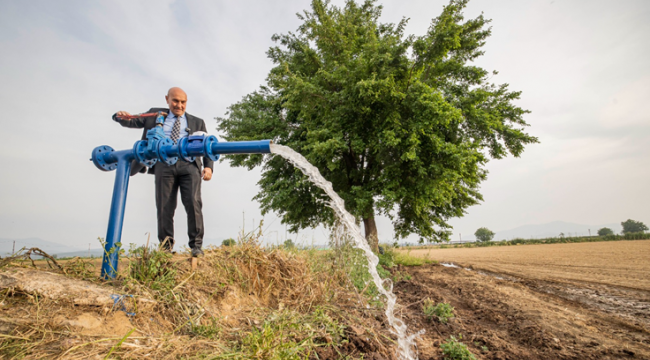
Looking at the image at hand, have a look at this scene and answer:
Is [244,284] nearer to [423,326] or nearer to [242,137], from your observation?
[423,326]

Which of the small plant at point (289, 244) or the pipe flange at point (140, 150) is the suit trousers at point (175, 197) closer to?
the pipe flange at point (140, 150)

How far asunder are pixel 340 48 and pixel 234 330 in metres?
11.1

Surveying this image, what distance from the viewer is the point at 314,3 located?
12266 millimetres

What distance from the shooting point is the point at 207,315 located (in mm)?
2059

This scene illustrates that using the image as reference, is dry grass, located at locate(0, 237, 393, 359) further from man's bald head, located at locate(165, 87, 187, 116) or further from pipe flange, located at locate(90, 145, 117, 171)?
A: man's bald head, located at locate(165, 87, 187, 116)

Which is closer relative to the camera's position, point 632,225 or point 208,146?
point 208,146

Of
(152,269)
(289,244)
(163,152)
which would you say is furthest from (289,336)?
(289,244)

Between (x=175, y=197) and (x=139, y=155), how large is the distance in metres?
0.90

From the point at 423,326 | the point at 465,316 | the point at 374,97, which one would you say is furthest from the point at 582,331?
the point at 374,97

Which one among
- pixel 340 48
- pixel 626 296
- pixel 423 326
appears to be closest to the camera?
pixel 423 326

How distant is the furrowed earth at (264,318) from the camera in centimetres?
149

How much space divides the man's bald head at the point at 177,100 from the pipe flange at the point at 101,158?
87 cm

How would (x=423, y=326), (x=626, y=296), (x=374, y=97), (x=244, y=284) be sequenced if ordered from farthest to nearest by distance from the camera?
(x=374, y=97) < (x=626, y=296) < (x=423, y=326) < (x=244, y=284)

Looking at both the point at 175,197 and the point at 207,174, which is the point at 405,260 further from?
the point at 175,197
